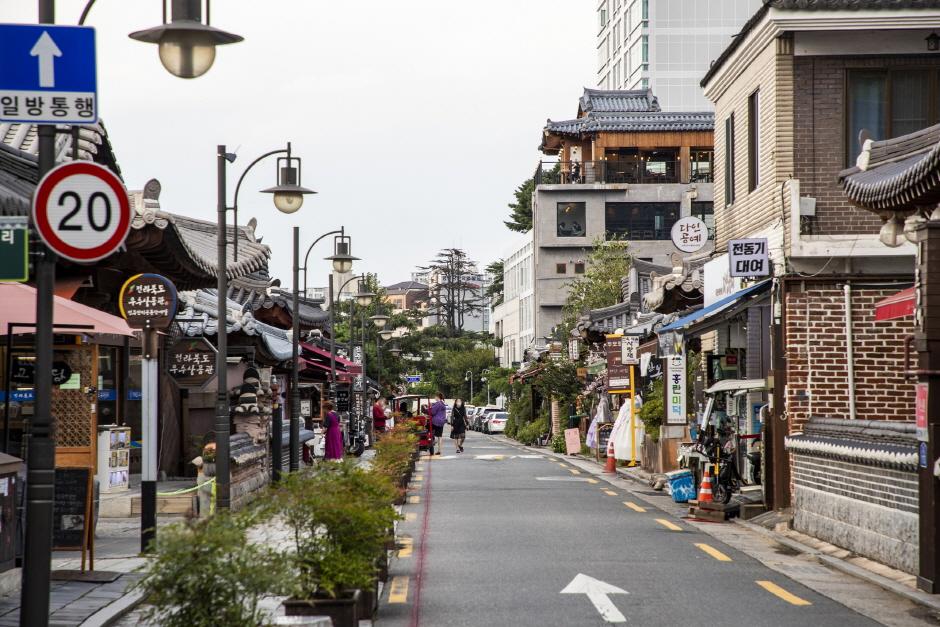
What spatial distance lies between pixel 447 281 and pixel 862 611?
4049 inches

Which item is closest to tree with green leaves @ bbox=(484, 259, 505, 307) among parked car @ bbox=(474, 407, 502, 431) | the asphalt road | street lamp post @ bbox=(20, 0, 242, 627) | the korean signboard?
parked car @ bbox=(474, 407, 502, 431)

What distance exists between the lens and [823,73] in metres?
20.9

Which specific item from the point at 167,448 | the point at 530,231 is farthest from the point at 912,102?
the point at 530,231

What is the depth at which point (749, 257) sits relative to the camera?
20.2 meters

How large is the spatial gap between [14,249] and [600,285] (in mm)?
52770

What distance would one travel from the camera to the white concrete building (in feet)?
293

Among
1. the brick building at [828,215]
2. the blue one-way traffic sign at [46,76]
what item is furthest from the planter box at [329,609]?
the brick building at [828,215]

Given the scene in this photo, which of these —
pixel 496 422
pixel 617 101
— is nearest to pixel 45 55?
pixel 617 101

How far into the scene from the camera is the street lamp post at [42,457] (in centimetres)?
807

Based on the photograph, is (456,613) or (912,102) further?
(912,102)

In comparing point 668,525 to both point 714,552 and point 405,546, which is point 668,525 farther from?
point 405,546

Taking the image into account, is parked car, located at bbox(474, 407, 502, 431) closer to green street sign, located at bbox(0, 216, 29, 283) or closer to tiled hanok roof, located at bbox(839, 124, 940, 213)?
tiled hanok roof, located at bbox(839, 124, 940, 213)

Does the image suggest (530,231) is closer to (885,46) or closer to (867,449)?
(885,46)

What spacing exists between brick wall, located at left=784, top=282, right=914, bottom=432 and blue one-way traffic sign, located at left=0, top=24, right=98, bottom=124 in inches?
535
